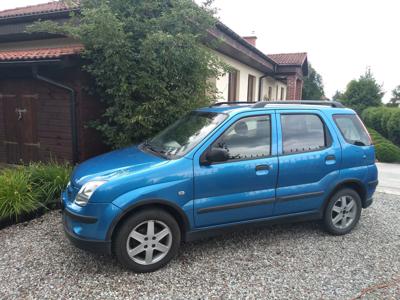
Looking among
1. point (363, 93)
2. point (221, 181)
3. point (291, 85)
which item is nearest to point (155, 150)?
point (221, 181)

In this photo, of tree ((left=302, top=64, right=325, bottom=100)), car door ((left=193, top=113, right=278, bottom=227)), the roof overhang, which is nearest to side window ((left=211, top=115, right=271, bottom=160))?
car door ((left=193, top=113, right=278, bottom=227))

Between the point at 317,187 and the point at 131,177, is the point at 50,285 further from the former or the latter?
the point at 317,187

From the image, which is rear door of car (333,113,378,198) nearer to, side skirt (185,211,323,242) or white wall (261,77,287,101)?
side skirt (185,211,323,242)

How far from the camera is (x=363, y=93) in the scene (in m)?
23.3

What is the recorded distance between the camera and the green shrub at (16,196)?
447 centimetres

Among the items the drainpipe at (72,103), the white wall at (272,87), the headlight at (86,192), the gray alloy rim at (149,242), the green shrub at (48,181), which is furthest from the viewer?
the white wall at (272,87)

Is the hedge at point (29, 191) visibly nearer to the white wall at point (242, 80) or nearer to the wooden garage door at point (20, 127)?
the wooden garage door at point (20, 127)

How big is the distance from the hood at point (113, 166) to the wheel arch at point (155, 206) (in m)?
0.35

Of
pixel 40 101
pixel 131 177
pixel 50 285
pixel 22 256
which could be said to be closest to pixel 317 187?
pixel 131 177

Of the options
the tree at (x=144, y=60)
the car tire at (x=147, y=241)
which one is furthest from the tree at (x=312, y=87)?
the car tire at (x=147, y=241)

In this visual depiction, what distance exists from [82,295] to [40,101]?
16.2 ft

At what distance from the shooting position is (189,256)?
3689 mm

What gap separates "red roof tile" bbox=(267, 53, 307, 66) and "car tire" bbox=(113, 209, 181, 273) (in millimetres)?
14731

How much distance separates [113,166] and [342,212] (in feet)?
9.87
